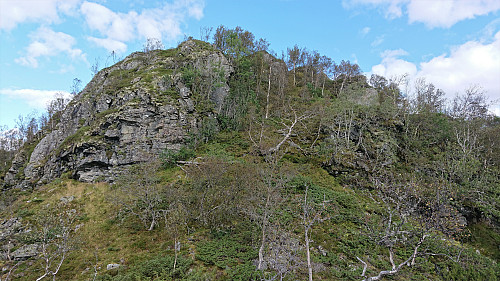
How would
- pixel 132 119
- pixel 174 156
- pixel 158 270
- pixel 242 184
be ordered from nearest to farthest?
pixel 158 270 → pixel 242 184 → pixel 174 156 → pixel 132 119

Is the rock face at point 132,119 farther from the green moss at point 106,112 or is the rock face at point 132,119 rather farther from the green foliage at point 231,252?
the green foliage at point 231,252

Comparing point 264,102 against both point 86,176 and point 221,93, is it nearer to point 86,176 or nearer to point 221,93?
point 221,93

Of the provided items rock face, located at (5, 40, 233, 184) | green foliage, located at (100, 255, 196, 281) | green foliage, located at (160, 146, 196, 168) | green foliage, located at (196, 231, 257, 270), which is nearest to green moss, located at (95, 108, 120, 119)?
rock face, located at (5, 40, 233, 184)

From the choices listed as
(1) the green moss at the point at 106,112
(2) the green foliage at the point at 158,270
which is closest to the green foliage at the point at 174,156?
(1) the green moss at the point at 106,112

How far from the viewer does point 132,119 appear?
23750 mm

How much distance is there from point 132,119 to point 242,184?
17.0 m

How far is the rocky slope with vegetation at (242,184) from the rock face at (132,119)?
0.60 feet

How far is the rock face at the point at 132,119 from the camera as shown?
22.2 m

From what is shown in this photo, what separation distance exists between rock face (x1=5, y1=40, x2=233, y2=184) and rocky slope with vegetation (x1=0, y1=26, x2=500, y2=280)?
0.18 metres

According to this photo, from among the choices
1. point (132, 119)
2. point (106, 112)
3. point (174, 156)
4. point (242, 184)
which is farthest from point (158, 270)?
point (106, 112)

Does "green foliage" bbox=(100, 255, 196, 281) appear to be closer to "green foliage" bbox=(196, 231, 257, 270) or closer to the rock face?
"green foliage" bbox=(196, 231, 257, 270)

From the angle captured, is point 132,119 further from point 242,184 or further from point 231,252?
point 231,252

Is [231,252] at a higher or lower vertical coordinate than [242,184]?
lower

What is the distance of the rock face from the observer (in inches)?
874
